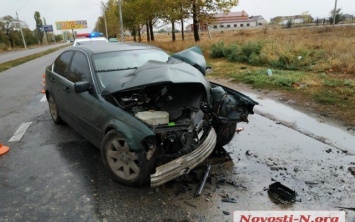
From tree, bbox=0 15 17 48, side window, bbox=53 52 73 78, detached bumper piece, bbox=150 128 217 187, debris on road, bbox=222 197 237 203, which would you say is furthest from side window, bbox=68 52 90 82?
tree, bbox=0 15 17 48

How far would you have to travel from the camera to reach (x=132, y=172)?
3660 millimetres

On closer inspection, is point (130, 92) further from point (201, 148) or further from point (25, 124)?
point (25, 124)

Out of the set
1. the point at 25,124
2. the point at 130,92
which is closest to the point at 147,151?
the point at 130,92

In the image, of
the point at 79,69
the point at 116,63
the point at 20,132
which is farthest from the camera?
the point at 20,132

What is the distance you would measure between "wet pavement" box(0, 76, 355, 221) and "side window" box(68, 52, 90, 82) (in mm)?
1137

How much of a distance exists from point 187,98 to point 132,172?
1.18 metres

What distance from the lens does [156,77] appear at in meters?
3.66

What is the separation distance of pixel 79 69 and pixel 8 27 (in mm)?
79308

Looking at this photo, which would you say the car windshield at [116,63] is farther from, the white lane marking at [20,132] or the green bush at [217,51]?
the green bush at [217,51]

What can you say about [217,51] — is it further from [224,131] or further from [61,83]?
[224,131]

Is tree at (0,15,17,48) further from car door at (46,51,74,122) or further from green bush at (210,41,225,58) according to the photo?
car door at (46,51,74,122)

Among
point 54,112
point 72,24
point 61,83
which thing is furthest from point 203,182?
point 72,24

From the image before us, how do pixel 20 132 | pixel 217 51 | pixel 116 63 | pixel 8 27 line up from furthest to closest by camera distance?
pixel 8 27 → pixel 217 51 → pixel 20 132 → pixel 116 63

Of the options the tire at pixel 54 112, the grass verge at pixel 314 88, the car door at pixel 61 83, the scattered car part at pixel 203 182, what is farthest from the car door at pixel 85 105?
the grass verge at pixel 314 88
